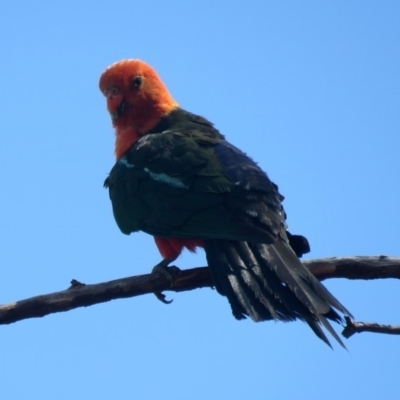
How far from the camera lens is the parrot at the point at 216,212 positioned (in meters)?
4.96

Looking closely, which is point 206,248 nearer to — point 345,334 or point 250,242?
point 250,242

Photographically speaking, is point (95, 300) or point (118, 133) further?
point (118, 133)

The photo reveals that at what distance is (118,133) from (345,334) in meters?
3.63

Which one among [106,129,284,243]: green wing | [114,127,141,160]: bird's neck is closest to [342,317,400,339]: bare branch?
[106,129,284,243]: green wing

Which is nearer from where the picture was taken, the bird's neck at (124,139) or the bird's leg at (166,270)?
the bird's leg at (166,270)

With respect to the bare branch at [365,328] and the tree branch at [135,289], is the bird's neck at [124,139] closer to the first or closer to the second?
the tree branch at [135,289]

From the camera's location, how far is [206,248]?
18.4 ft

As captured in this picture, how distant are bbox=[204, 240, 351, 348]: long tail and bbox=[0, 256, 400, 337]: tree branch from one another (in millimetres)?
136

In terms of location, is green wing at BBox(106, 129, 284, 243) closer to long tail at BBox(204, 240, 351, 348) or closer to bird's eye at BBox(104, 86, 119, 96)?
long tail at BBox(204, 240, 351, 348)

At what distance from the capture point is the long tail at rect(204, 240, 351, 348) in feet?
15.9

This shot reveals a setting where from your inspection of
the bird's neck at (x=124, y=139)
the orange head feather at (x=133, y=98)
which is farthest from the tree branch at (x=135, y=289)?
the orange head feather at (x=133, y=98)

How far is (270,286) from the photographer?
16.6ft

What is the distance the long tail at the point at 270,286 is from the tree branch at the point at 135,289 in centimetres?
14

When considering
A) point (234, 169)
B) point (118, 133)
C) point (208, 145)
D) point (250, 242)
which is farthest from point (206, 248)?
point (118, 133)
